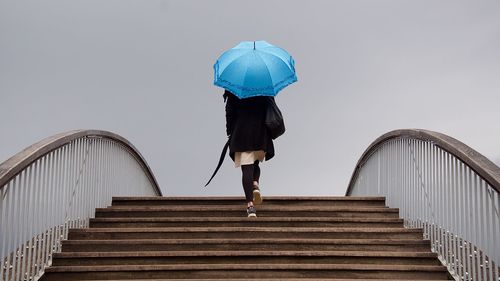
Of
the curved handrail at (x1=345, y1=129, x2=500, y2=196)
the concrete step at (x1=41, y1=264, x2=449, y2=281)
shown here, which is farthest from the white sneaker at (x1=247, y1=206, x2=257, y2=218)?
the curved handrail at (x1=345, y1=129, x2=500, y2=196)

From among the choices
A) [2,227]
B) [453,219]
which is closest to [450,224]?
[453,219]

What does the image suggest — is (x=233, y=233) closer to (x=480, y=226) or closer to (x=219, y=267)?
(x=219, y=267)

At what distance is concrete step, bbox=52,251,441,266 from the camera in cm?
679

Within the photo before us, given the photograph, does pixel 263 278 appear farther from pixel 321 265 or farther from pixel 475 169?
pixel 475 169

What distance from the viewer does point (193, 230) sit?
7.44 metres

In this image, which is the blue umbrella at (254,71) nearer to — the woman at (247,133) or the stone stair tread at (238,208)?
the woman at (247,133)

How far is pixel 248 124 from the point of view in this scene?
8.13 m

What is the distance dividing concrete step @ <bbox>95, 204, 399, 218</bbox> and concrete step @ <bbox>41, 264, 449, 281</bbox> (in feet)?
5.51

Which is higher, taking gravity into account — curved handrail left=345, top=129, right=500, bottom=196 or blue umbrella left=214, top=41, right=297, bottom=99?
blue umbrella left=214, top=41, right=297, bottom=99

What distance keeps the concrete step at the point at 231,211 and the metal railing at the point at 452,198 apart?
610 mm

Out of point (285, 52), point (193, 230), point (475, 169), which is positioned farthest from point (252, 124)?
point (475, 169)

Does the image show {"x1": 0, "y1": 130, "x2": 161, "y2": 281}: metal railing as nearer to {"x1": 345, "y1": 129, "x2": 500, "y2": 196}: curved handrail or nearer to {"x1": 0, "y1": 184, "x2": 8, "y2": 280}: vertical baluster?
{"x1": 0, "y1": 184, "x2": 8, "y2": 280}: vertical baluster

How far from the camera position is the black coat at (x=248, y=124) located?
8.12 metres

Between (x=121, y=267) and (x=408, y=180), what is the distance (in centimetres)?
342
